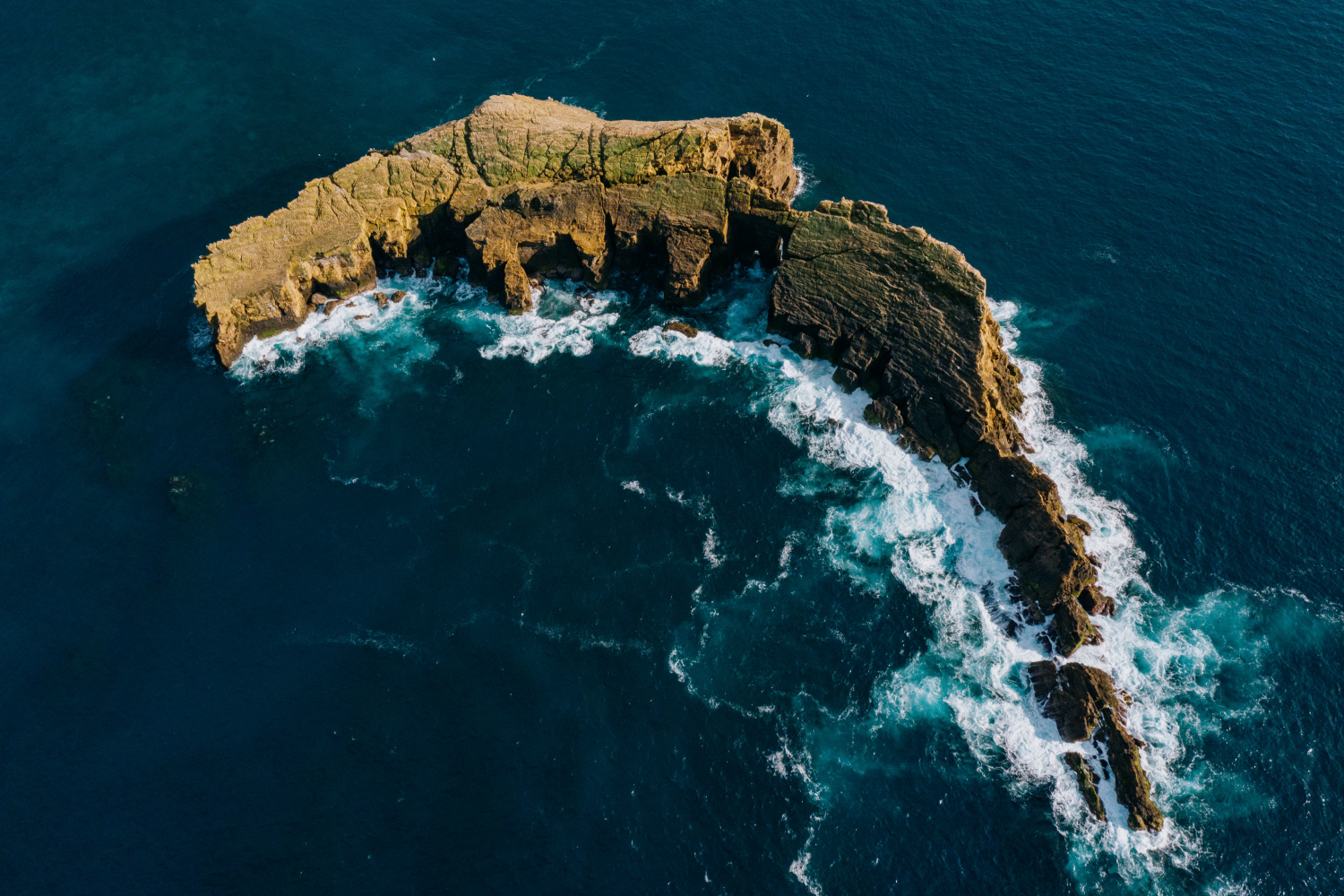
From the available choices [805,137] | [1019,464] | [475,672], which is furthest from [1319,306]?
[475,672]

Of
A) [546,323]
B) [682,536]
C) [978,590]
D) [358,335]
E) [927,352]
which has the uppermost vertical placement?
[927,352]

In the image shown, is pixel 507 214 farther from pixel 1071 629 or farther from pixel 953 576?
pixel 1071 629

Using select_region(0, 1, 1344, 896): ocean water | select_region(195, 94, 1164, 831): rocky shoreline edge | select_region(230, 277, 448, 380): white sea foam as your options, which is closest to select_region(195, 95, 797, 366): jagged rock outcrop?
select_region(195, 94, 1164, 831): rocky shoreline edge

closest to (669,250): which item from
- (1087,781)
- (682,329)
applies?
(682,329)

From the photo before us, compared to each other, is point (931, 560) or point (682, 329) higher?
point (682, 329)

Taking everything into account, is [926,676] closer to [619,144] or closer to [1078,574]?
[1078,574]

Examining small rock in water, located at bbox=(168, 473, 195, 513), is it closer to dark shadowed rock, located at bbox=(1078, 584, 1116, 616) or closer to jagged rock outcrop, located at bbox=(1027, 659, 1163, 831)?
jagged rock outcrop, located at bbox=(1027, 659, 1163, 831)
